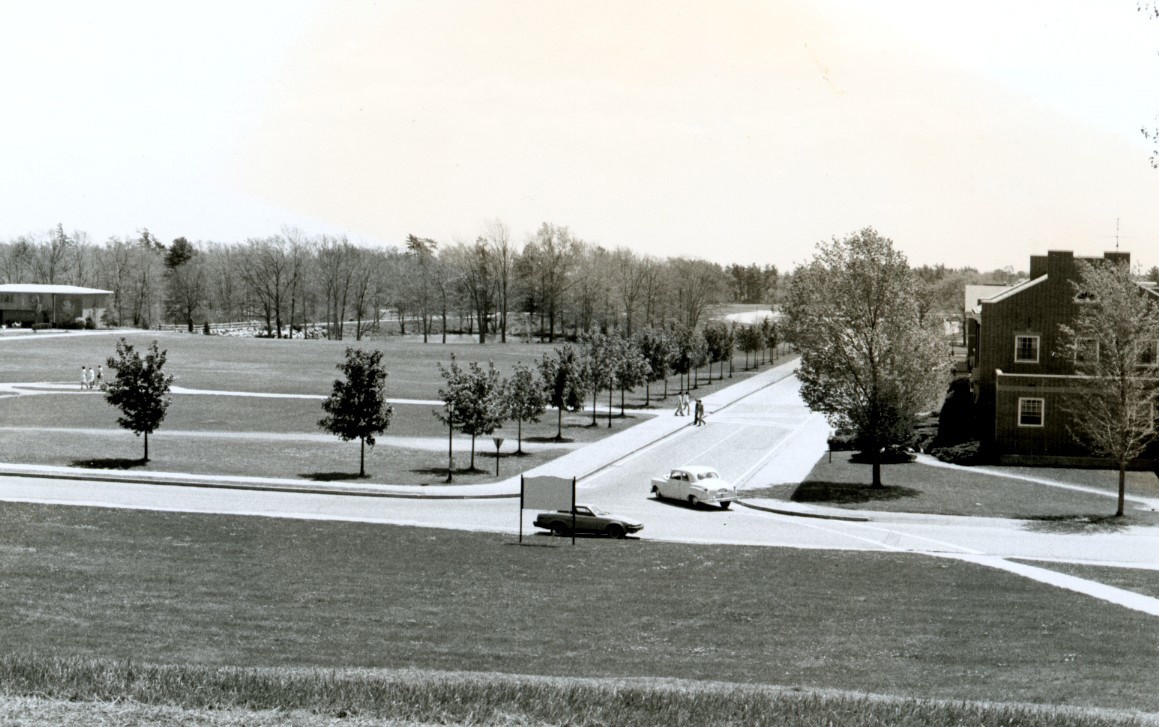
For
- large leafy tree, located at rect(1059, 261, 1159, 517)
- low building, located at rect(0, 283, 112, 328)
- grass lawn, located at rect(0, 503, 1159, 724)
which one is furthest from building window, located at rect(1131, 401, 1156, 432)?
low building, located at rect(0, 283, 112, 328)

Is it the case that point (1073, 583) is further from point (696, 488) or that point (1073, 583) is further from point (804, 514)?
point (696, 488)

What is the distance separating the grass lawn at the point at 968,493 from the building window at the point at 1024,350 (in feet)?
18.7

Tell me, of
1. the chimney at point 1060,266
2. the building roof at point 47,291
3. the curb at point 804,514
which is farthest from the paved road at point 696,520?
the building roof at point 47,291

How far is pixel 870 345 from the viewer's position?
1620 inches

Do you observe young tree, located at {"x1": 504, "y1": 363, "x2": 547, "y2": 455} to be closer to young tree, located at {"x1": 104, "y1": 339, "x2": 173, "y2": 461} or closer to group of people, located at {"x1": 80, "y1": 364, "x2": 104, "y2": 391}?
young tree, located at {"x1": 104, "y1": 339, "x2": 173, "y2": 461}

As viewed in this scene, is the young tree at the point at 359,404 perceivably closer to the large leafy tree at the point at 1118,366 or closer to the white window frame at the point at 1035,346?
the large leafy tree at the point at 1118,366

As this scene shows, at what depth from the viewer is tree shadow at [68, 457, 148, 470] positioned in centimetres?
3975

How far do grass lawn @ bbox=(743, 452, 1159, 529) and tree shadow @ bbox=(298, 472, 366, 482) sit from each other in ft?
48.2

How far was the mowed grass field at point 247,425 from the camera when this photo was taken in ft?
137

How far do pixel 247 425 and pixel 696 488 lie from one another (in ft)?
90.6

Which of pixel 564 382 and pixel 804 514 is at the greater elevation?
pixel 564 382

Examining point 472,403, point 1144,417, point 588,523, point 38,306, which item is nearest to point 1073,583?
point 588,523

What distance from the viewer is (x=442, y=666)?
53.3ft

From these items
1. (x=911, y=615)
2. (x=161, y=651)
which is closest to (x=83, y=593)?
(x=161, y=651)
